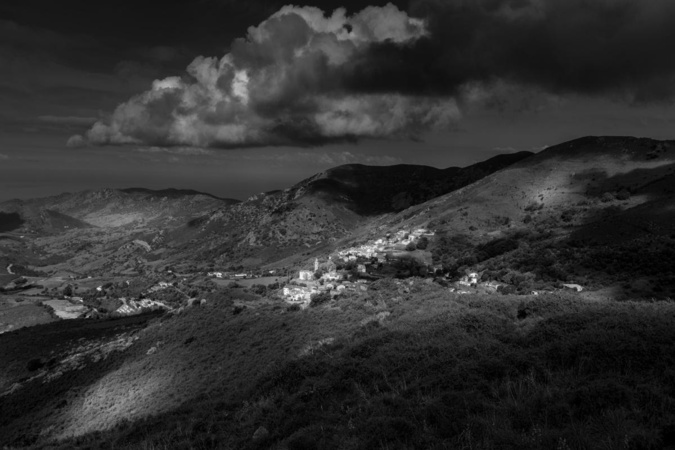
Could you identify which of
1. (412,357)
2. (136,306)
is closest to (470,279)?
(412,357)

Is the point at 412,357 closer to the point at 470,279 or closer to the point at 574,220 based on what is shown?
the point at 470,279

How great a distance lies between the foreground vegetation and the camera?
8.82 meters

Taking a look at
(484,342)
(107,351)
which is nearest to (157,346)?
(107,351)

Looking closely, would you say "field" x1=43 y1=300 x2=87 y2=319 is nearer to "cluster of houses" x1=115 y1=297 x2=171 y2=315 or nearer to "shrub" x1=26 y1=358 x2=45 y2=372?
"cluster of houses" x1=115 y1=297 x2=171 y2=315

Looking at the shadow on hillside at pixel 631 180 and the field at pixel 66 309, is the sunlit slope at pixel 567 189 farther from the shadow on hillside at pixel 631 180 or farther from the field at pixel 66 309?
the field at pixel 66 309

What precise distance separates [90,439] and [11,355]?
56438 millimetres

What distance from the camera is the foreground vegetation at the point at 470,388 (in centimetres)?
882

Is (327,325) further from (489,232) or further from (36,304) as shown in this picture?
(36,304)

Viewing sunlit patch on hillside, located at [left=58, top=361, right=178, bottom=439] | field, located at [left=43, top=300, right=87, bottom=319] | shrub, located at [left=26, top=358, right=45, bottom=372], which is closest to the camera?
sunlit patch on hillside, located at [left=58, top=361, right=178, bottom=439]

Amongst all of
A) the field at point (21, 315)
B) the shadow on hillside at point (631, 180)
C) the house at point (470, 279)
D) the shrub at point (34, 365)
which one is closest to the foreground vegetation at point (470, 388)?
the house at point (470, 279)

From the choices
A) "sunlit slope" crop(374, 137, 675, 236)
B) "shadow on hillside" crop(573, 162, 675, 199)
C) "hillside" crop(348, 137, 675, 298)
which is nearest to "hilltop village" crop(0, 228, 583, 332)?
"hillside" crop(348, 137, 675, 298)

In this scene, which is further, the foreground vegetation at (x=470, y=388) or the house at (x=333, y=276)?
the house at (x=333, y=276)

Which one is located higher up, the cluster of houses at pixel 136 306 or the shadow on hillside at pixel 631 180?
the shadow on hillside at pixel 631 180

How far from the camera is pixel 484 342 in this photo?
53.4 ft
